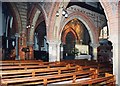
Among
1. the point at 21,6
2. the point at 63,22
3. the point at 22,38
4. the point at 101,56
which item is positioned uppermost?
the point at 21,6

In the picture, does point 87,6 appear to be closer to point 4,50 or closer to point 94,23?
point 94,23

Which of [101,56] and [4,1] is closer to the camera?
[4,1]

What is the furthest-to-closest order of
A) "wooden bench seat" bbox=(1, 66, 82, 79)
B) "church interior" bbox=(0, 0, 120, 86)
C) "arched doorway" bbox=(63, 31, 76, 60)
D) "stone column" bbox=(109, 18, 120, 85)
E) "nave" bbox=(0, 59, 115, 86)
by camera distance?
"arched doorway" bbox=(63, 31, 76, 60) < "church interior" bbox=(0, 0, 120, 86) < "stone column" bbox=(109, 18, 120, 85) < "wooden bench seat" bbox=(1, 66, 82, 79) < "nave" bbox=(0, 59, 115, 86)

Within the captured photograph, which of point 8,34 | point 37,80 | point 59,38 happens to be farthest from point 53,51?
point 37,80

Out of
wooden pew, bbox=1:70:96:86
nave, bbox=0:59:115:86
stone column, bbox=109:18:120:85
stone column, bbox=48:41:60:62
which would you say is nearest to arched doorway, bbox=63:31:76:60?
stone column, bbox=48:41:60:62

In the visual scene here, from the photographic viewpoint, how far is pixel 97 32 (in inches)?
755

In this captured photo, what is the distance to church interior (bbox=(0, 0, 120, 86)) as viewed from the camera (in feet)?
27.1

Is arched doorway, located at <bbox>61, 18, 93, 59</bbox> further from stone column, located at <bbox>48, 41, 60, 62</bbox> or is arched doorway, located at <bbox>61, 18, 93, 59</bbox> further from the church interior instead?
stone column, located at <bbox>48, 41, 60, 62</bbox>

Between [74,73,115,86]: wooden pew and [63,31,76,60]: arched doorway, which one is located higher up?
[63,31,76,60]: arched doorway

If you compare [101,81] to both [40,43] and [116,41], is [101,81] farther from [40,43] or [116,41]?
[40,43]

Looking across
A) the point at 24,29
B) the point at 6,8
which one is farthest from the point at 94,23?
the point at 6,8

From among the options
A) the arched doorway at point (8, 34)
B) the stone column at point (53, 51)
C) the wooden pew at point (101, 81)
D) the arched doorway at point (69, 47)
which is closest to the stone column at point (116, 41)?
the wooden pew at point (101, 81)

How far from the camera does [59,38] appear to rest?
13.8 meters

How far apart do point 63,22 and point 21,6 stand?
389 cm
